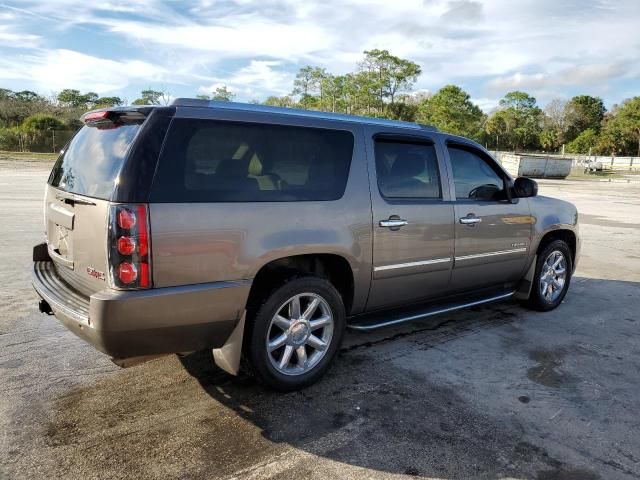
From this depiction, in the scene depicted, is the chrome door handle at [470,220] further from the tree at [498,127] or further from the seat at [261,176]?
the tree at [498,127]

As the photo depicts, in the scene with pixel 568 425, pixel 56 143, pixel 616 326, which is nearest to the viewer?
pixel 568 425

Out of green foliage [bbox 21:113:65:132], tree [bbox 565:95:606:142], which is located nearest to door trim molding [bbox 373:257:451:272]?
green foliage [bbox 21:113:65:132]

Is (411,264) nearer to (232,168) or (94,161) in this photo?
(232,168)

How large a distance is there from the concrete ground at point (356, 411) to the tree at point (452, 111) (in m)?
70.2

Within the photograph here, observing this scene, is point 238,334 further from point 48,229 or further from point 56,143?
point 56,143

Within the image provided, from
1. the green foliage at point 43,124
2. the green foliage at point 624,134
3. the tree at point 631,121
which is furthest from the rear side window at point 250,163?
the tree at point 631,121

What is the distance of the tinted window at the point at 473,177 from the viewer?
4.55m

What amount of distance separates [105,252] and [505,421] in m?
2.57

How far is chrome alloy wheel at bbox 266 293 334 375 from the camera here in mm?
3400

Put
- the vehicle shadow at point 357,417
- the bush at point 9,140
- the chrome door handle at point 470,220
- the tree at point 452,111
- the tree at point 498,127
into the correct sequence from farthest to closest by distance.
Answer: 1. the tree at point 498,127
2. the tree at point 452,111
3. the bush at point 9,140
4. the chrome door handle at point 470,220
5. the vehicle shadow at point 357,417

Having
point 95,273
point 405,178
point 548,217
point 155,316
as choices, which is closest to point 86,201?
point 95,273

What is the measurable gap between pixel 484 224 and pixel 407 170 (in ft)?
3.31

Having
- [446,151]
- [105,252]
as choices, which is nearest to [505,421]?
[446,151]

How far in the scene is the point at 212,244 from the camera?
2953mm
